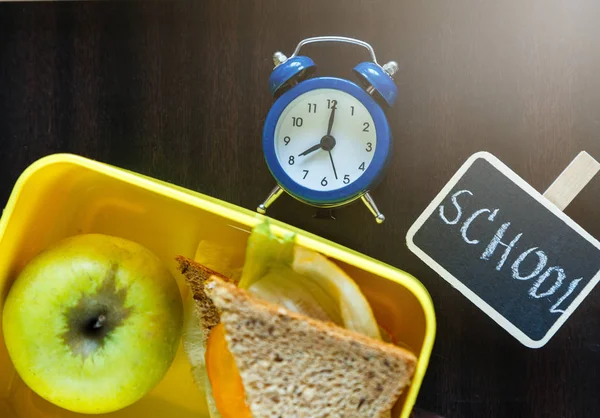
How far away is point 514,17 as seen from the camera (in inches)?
32.5

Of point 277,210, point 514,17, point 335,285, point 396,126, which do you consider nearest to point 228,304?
point 335,285

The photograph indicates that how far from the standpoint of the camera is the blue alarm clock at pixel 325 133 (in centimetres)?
75

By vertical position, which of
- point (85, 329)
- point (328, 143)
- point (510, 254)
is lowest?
point (85, 329)

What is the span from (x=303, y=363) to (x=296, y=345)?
0.02 m

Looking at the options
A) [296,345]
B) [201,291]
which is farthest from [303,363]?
[201,291]

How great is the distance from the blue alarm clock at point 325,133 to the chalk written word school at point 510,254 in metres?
0.13

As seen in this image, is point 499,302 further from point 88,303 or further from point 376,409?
point 88,303

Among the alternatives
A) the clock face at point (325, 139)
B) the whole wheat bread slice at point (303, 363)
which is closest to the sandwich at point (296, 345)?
the whole wheat bread slice at point (303, 363)

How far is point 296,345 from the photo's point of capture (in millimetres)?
676

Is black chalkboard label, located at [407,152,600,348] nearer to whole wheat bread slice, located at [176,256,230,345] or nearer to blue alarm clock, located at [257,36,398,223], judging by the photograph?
blue alarm clock, located at [257,36,398,223]

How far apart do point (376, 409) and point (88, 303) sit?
35 cm

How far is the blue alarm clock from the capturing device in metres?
0.75

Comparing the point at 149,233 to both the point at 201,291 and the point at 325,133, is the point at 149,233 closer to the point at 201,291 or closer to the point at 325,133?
the point at 201,291

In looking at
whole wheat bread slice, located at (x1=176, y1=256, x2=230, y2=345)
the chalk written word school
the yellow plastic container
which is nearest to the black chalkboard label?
the chalk written word school
